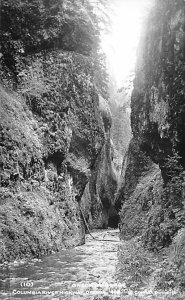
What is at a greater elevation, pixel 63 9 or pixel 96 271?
pixel 63 9

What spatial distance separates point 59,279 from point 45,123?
8492mm

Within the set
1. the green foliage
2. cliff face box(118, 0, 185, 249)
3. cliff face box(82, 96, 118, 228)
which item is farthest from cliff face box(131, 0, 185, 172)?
cliff face box(82, 96, 118, 228)

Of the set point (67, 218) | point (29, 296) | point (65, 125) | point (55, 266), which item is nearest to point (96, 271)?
point (55, 266)

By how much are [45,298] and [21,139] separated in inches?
294

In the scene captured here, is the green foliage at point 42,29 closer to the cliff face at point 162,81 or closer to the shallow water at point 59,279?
the cliff face at point 162,81

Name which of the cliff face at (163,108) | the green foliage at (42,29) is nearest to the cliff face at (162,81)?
the cliff face at (163,108)

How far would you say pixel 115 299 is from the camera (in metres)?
5.61

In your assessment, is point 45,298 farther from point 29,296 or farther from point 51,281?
point 51,281

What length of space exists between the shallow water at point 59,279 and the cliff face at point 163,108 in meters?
1.89

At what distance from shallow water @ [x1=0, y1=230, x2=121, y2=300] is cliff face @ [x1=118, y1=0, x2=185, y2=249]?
74.3 inches

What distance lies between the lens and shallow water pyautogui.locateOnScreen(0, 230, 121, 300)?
6.16 m

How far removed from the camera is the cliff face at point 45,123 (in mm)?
11102

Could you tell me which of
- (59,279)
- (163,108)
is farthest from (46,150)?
(59,279)

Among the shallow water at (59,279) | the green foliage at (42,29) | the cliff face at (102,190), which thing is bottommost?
the shallow water at (59,279)
